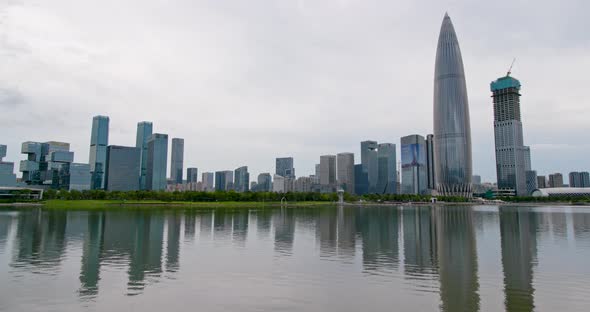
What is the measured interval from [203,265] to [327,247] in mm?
14835

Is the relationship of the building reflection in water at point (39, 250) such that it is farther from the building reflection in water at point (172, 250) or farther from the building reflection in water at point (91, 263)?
the building reflection in water at point (172, 250)

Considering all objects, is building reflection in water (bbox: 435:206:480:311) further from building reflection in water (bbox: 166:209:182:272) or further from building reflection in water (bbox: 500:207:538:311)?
building reflection in water (bbox: 166:209:182:272)

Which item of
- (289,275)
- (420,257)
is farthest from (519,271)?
(289,275)

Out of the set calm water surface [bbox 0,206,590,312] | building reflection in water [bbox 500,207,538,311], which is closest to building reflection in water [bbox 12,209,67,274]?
calm water surface [bbox 0,206,590,312]

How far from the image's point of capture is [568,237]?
51.9 metres

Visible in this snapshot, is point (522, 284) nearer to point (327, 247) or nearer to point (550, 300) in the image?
point (550, 300)

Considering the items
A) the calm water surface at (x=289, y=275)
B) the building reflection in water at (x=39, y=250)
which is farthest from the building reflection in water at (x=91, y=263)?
the building reflection in water at (x=39, y=250)

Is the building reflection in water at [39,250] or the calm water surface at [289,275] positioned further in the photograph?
the building reflection in water at [39,250]

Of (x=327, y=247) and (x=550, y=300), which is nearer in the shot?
(x=550, y=300)

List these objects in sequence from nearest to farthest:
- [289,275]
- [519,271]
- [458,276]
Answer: [458,276], [289,275], [519,271]

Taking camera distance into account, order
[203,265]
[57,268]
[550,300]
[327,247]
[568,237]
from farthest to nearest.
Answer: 1. [568,237]
2. [327,247]
3. [203,265]
4. [57,268]
5. [550,300]

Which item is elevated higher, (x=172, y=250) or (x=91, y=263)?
(x=172, y=250)

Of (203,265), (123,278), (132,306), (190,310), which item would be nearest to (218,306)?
(190,310)

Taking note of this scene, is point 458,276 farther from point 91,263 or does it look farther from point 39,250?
point 39,250
